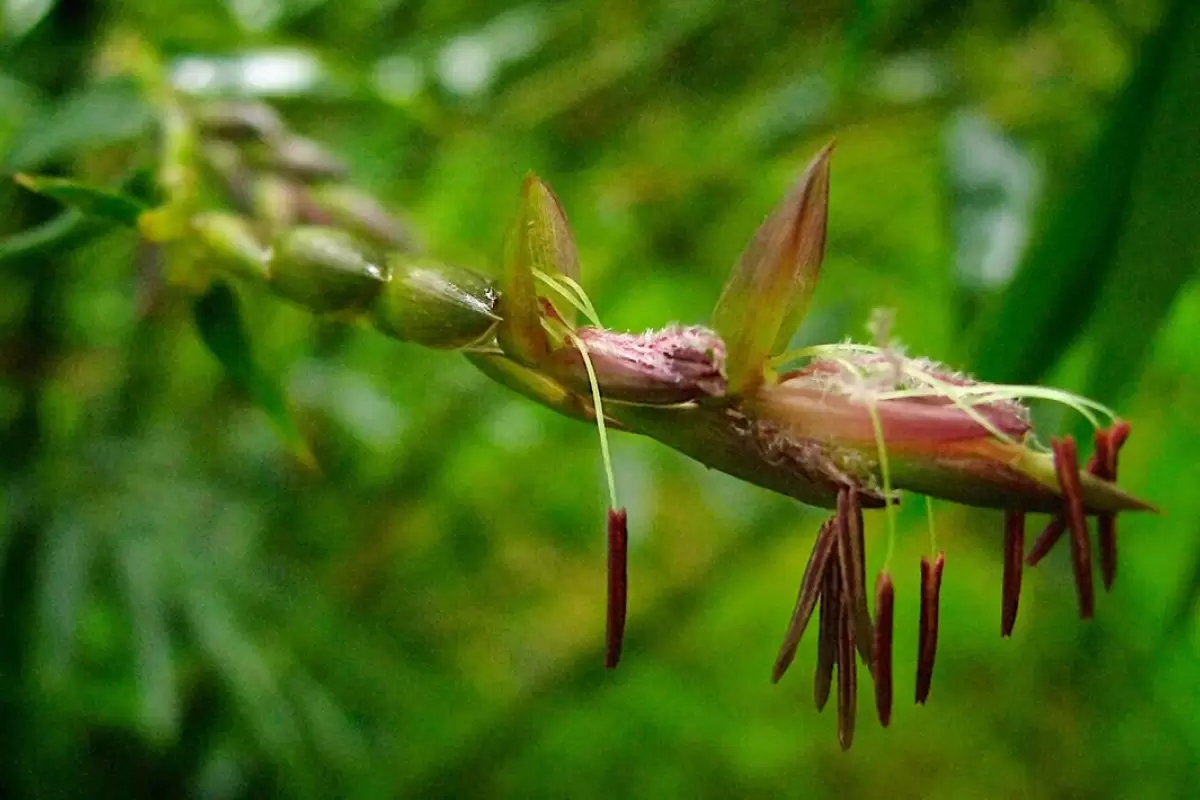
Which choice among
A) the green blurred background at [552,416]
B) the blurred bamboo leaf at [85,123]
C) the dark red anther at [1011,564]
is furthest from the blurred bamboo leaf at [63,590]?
the dark red anther at [1011,564]

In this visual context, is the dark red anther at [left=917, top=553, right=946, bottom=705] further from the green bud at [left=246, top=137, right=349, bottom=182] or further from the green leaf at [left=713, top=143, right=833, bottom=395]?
the green bud at [left=246, top=137, right=349, bottom=182]

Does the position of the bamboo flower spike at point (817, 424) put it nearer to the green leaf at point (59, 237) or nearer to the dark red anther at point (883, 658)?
the dark red anther at point (883, 658)

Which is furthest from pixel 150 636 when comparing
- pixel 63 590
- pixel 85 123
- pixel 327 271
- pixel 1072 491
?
pixel 1072 491

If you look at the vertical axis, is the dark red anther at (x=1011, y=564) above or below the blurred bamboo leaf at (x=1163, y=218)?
below

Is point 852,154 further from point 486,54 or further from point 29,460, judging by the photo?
point 29,460

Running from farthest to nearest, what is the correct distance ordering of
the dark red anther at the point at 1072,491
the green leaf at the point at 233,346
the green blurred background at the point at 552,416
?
1. the green blurred background at the point at 552,416
2. the green leaf at the point at 233,346
3. the dark red anther at the point at 1072,491

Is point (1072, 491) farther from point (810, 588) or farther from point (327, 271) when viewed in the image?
point (327, 271)

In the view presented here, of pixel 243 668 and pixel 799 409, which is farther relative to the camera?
pixel 243 668
